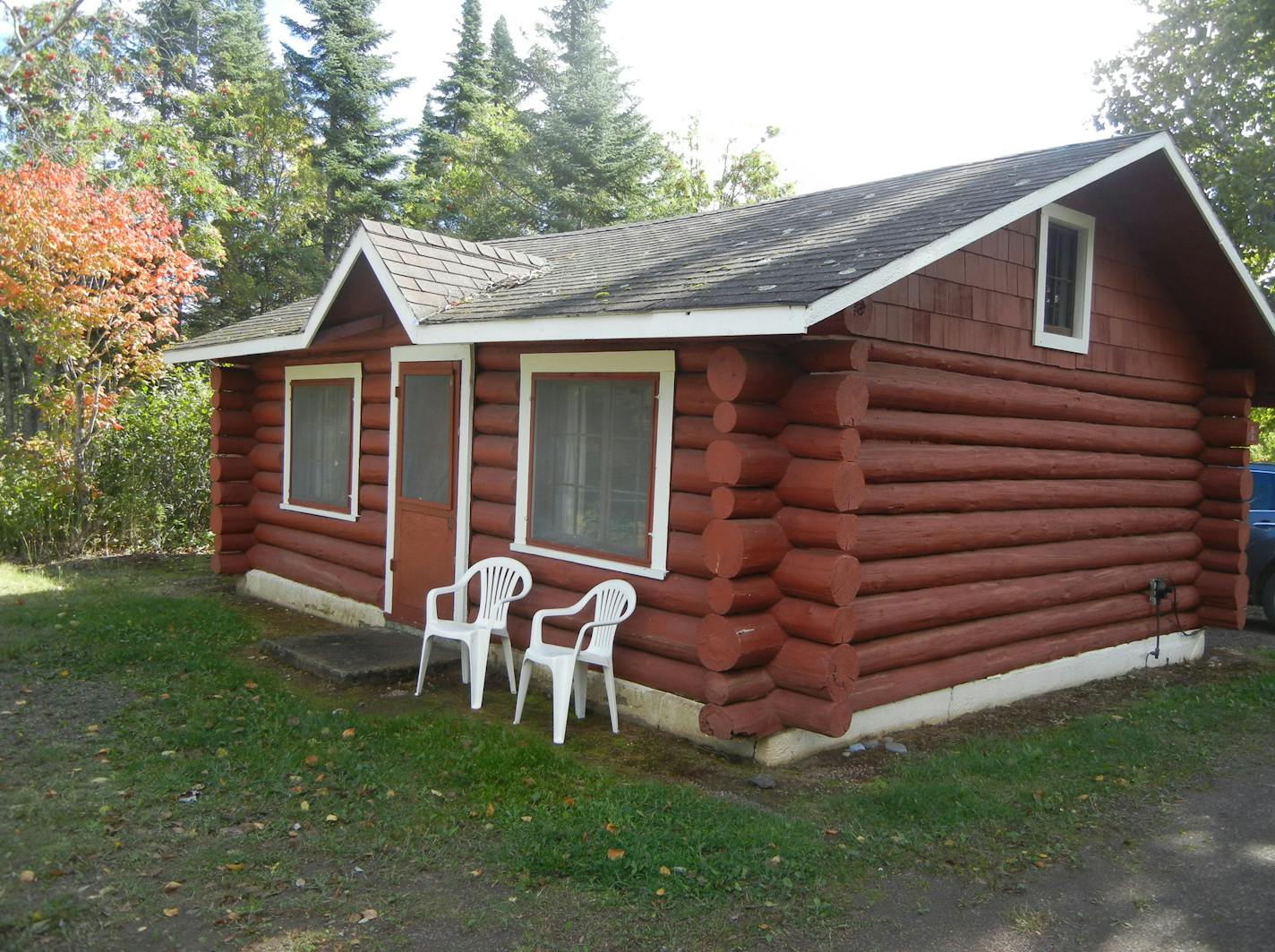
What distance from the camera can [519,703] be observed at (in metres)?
6.37

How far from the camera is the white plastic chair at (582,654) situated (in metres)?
6.03

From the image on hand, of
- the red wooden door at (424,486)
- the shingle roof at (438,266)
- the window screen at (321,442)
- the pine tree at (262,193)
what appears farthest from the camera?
the pine tree at (262,193)

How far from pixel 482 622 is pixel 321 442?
4.05m

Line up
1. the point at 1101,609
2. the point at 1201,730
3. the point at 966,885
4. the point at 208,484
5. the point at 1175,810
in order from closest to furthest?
the point at 966,885 → the point at 1175,810 → the point at 1201,730 → the point at 1101,609 → the point at 208,484

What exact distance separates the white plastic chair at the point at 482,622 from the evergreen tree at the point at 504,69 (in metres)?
30.7

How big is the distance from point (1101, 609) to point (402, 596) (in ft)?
19.7

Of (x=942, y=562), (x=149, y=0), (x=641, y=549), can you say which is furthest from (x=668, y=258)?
(x=149, y=0)

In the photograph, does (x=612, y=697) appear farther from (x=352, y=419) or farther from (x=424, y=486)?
(x=352, y=419)

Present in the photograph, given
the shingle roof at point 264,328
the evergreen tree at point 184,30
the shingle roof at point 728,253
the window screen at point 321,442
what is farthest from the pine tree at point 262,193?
the shingle roof at point 728,253

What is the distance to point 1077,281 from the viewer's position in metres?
7.84

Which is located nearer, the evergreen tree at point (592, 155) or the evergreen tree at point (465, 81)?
the evergreen tree at point (592, 155)

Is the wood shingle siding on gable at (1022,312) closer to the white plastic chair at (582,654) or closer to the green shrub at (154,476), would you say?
the white plastic chair at (582,654)

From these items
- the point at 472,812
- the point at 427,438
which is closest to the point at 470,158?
the point at 427,438

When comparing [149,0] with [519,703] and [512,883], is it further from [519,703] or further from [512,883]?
[512,883]
